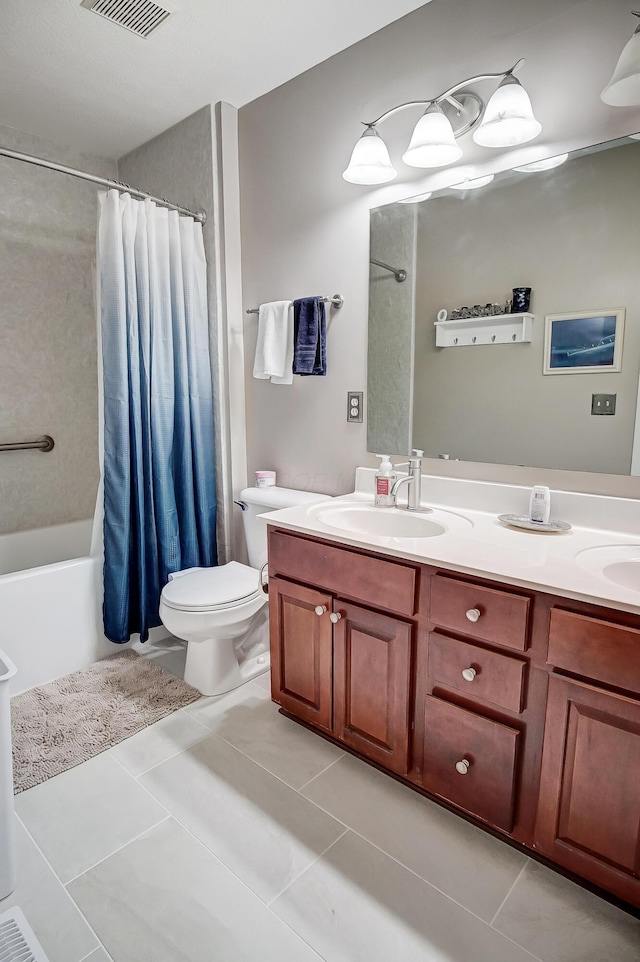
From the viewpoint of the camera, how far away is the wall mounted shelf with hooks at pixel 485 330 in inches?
62.6

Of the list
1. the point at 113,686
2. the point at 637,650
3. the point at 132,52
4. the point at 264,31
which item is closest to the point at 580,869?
the point at 637,650

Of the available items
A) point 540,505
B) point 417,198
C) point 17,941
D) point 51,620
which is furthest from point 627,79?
point 51,620

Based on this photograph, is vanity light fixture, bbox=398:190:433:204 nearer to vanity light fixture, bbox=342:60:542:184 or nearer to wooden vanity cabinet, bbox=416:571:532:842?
vanity light fixture, bbox=342:60:542:184

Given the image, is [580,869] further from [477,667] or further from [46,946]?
[46,946]

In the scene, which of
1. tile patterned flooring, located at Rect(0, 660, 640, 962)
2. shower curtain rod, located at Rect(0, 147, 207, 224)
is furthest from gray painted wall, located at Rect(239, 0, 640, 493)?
tile patterned flooring, located at Rect(0, 660, 640, 962)

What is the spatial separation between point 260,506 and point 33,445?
4.30 feet

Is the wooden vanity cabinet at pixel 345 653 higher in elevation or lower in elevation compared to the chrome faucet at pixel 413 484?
lower

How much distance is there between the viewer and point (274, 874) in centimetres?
130

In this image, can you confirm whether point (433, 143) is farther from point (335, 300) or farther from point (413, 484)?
point (413, 484)

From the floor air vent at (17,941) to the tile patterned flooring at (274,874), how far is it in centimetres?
2

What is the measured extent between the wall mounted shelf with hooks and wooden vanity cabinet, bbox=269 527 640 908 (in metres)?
0.79

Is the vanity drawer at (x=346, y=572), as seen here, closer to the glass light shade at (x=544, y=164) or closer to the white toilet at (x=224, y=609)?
the white toilet at (x=224, y=609)

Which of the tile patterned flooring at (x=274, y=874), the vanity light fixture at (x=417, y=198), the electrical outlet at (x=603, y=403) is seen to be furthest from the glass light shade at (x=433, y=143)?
the tile patterned flooring at (x=274, y=874)

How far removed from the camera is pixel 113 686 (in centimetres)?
210
